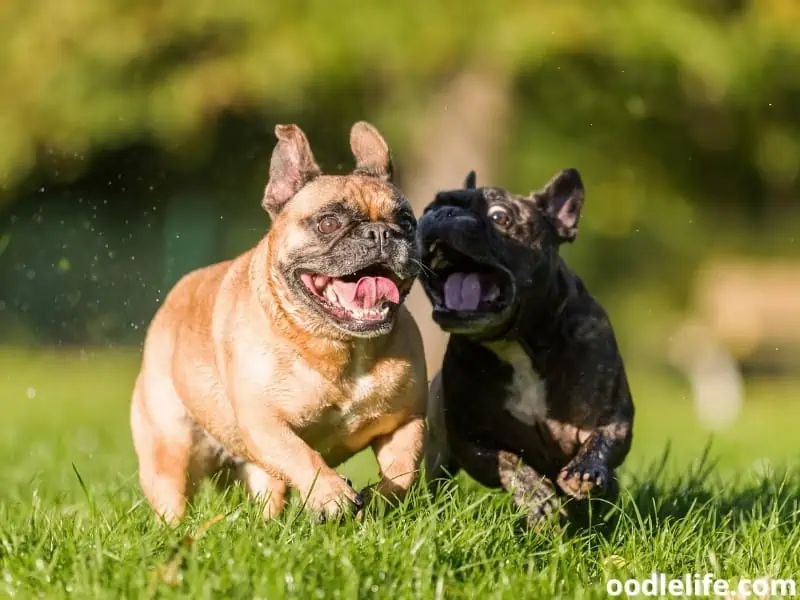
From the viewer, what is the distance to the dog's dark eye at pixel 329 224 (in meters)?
4.96

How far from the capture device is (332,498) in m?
4.55

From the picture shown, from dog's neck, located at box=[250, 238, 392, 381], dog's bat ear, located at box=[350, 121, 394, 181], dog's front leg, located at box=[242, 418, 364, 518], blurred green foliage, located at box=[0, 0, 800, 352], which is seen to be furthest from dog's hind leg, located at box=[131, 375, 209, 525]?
blurred green foliage, located at box=[0, 0, 800, 352]

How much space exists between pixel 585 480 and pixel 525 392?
1.65ft

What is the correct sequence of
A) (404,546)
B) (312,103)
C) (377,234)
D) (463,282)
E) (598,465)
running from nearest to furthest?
1. (404,546)
2. (377,234)
3. (598,465)
4. (463,282)
5. (312,103)

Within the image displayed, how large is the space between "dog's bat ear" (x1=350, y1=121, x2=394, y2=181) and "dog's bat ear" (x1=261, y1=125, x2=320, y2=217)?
0.70ft

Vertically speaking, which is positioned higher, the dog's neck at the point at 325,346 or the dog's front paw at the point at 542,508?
the dog's neck at the point at 325,346

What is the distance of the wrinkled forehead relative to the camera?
5047 millimetres

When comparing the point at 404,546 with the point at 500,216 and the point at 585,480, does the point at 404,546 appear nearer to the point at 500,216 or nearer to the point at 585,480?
the point at 585,480

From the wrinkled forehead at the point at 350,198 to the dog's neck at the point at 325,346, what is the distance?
28 centimetres

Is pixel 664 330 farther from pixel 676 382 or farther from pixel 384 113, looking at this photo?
pixel 384 113

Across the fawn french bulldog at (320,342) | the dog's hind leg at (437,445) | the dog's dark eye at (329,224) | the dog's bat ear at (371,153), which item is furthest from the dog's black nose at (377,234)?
the dog's hind leg at (437,445)

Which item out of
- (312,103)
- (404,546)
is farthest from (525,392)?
(312,103)

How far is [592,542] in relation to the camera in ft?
16.3

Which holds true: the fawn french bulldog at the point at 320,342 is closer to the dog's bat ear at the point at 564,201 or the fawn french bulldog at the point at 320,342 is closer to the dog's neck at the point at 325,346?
the dog's neck at the point at 325,346
